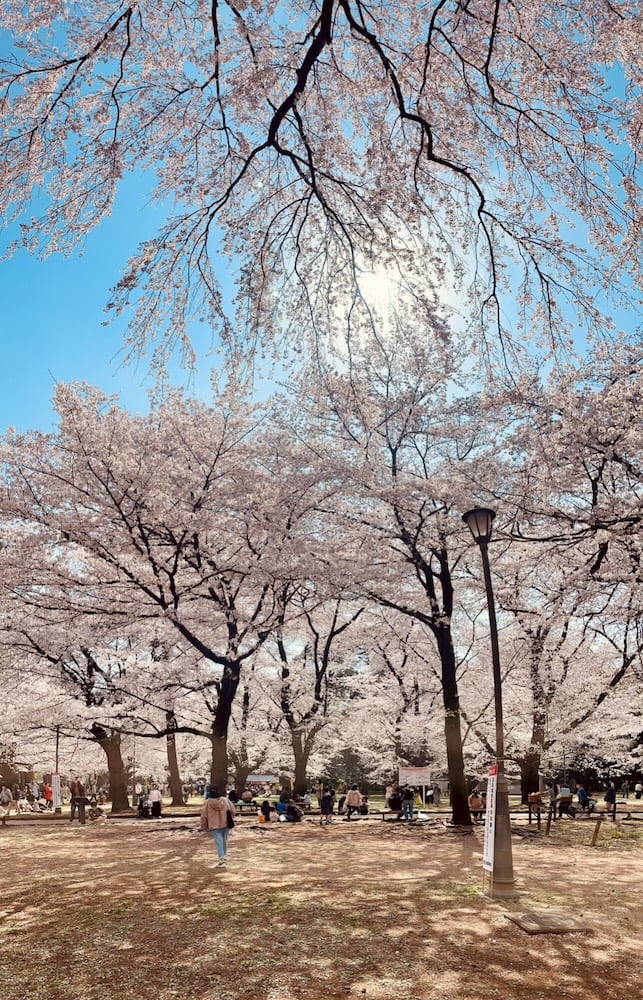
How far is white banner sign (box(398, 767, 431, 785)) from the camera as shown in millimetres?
20094

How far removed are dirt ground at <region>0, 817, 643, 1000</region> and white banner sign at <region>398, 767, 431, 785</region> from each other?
707 cm

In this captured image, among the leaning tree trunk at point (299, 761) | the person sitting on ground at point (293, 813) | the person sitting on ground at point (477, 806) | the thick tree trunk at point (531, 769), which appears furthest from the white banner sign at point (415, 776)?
the leaning tree trunk at point (299, 761)

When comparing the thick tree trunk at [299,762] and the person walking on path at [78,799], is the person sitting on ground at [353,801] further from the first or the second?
the person walking on path at [78,799]

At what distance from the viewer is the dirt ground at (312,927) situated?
5289 millimetres

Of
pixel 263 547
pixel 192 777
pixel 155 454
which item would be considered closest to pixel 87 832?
pixel 263 547

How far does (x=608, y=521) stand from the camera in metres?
11.6

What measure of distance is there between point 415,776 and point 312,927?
14130mm

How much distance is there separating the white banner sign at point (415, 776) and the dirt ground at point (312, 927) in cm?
707

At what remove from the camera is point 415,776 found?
66.4ft

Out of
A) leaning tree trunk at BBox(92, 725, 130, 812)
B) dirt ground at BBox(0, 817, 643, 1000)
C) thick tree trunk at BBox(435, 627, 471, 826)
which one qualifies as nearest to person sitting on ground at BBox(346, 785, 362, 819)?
thick tree trunk at BBox(435, 627, 471, 826)

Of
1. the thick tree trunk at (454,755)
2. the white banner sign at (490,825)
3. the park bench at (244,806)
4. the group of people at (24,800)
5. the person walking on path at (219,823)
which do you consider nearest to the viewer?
the white banner sign at (490,825)

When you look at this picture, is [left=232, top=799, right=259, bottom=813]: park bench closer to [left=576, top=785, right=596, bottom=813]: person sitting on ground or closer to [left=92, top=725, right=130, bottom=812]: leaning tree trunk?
[left=92, top=725, right=130, bottom=812]: leaning tree trunk

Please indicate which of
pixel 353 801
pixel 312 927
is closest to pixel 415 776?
pixel 353 801

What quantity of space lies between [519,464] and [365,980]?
12432 mm
